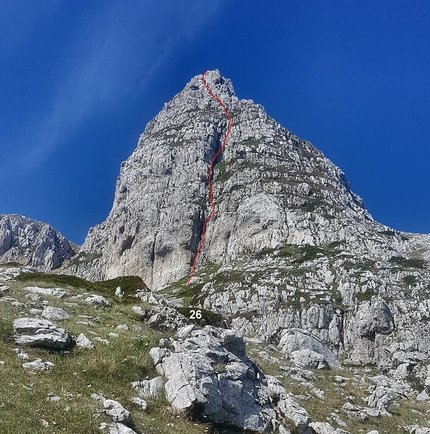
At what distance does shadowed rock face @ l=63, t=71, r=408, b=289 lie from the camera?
13700 centimetres

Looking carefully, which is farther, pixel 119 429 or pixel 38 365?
pixel 38 365

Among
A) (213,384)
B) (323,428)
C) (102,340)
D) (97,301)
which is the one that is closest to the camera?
(213,384)

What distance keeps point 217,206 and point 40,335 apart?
148 m

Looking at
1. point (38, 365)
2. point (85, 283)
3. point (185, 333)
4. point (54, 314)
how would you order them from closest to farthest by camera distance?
point (38, 365), point (54, 314), point (185, 333), point (85, 283)

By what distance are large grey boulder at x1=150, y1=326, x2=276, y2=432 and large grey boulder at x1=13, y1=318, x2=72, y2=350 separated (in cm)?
375

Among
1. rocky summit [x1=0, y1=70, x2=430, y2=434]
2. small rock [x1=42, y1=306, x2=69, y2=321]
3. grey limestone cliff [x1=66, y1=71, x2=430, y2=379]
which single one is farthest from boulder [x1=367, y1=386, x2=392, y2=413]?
grey limestone cliff [x1=66, y1=71, x2=430, y2=379]

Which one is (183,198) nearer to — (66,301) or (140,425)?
(66,301)

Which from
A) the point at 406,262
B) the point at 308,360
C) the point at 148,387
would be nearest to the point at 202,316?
the point at 308,360

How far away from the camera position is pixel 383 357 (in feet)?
249

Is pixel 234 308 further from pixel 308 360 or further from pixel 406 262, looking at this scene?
pixel 308 360

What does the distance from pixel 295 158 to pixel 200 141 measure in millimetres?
49908

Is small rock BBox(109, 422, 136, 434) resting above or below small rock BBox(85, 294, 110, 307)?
below

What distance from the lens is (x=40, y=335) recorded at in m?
14.4

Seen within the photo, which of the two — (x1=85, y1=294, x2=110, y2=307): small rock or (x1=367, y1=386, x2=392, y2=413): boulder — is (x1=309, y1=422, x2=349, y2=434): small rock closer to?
(x1=367, y1=386, x2=392, y2=413): boulder
